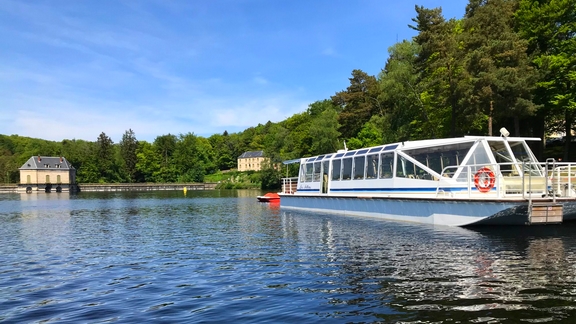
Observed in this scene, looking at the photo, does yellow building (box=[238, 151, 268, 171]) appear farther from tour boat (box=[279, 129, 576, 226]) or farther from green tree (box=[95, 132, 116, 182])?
tour boat (box=[279, 129, 576, 226])

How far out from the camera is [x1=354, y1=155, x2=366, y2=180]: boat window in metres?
29.1

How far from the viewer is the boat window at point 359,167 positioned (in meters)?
29.1

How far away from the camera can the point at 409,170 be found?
24484 mm

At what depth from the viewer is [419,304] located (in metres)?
9.49

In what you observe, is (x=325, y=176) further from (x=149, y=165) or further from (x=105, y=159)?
(x=105, y=159)

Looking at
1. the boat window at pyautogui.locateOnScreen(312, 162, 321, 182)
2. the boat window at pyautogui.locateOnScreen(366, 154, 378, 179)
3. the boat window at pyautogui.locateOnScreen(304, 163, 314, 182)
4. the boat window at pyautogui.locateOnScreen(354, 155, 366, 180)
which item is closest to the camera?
the boat window at pyautogui.locateOnScreen(366, 154, 378, 179)

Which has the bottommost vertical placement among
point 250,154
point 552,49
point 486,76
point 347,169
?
point 347,169

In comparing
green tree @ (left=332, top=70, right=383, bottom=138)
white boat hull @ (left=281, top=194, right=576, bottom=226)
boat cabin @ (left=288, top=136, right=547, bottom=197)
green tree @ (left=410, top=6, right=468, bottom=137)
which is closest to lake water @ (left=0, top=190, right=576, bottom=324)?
white boat hull @ (left=281, top=194, right=576, bottom=226)

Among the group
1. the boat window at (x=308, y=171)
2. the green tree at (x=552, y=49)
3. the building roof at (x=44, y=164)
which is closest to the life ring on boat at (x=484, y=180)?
the boat window at (x=308, y=171)

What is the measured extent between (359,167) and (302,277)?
1781cm

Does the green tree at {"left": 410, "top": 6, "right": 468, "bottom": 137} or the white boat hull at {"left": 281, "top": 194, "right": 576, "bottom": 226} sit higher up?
the green tree at {"left": 410, "top": 6, "right": 468, "bottom": 137}

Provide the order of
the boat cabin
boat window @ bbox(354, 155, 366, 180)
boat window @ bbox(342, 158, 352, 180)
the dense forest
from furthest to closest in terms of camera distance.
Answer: the dense forest < boat window @ bbox(342, 158, 352, 180) < boat window @ bbox(354, 155, 366, 180) < the boat cabin

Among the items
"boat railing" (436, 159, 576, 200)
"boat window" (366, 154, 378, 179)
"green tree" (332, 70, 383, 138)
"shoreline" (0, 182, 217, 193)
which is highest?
"green tree" (332, 70, 383, 138)

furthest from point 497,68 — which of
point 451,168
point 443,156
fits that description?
point 451,168
